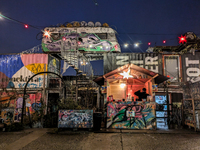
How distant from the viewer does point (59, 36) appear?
17031mm

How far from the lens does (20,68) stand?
1617cm

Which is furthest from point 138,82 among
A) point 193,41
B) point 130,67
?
point 193,41

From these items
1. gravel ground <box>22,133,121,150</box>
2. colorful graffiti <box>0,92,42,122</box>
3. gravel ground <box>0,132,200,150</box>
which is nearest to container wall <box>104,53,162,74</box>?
colorful graffiti <box>0,92,42,122</box>

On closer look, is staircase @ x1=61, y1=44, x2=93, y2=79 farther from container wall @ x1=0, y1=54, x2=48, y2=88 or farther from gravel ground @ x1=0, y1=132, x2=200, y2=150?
gravel ground @ x1=0, y1=132, x2=200, y2=150

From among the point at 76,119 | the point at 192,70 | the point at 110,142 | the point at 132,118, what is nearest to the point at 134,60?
the point at 192,70

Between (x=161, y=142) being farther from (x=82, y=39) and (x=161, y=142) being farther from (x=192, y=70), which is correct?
(x=82, y=39)

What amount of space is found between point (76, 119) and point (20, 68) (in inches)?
435

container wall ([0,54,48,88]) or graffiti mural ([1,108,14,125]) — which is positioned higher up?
container wall ([0,54,48,88])

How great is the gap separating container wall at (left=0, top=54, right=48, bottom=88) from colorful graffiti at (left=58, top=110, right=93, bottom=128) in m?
8.67

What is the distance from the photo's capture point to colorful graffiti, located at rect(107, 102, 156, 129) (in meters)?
8.65

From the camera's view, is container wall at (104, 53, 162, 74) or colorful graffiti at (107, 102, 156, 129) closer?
colorful graffiti at (107, 102, 156, 129)

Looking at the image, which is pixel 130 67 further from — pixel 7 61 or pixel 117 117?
pixel 7 61

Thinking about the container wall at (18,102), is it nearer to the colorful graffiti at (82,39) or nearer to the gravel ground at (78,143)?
the colorful graffiti at (82,39)

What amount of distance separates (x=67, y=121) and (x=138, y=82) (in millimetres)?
6701
